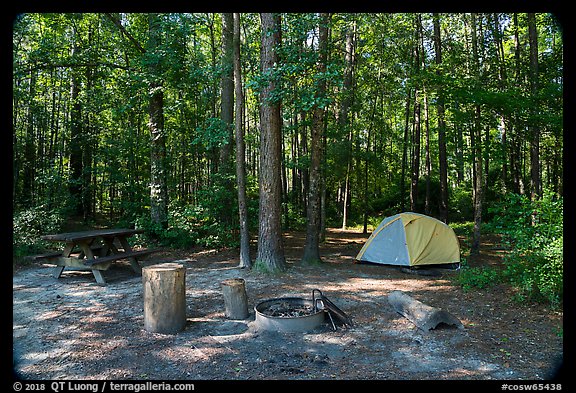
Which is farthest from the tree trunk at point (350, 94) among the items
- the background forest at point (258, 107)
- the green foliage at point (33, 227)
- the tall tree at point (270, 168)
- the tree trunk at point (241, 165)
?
the green foliage at point (33, 227)

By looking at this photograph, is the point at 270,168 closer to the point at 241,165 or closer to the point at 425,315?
the point at 241,165

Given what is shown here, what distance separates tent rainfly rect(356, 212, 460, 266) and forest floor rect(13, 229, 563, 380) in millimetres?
1882

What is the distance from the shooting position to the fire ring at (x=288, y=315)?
4.98 metres

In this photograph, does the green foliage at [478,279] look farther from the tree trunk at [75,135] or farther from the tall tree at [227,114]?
the tree trunk at [75,135]

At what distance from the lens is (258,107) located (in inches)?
521

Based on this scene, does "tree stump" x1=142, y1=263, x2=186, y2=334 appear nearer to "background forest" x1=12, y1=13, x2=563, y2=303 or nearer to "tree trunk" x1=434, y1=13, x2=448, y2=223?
"background forest" x1=12, y1=13, x2=563, y2=303

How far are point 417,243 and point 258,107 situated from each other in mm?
7086

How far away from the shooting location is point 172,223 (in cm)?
1169

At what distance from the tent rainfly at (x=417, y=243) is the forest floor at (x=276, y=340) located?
74.1 inches

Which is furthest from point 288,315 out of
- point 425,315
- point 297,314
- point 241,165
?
point 241,165

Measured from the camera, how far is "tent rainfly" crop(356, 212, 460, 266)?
31.6 feet

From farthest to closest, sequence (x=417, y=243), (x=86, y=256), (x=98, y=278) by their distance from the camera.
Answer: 1. (x=417, y=243)
2. (x=86, y=256)
3. (x=98, y=278)

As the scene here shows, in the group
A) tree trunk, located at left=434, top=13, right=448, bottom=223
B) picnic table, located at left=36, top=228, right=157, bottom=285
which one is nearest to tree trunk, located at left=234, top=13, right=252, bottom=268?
picnic table, located at left=36, top=228, right=157, bottom=285
